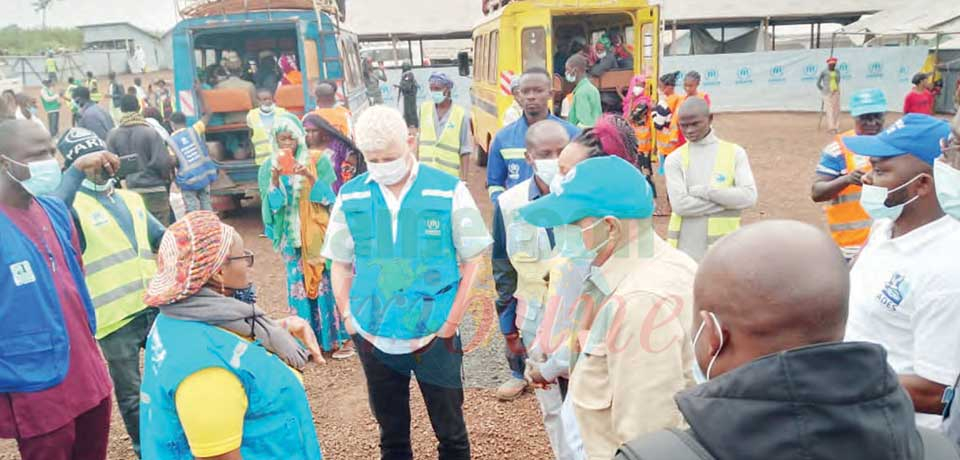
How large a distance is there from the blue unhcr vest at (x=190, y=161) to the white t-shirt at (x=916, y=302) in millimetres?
7088

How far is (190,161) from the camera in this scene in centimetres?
769

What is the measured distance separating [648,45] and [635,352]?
8.69 m

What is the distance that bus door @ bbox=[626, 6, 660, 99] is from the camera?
9.34 m

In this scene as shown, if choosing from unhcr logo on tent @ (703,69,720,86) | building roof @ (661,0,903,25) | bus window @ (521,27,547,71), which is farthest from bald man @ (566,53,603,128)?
building roof @ (661,0,903,25)

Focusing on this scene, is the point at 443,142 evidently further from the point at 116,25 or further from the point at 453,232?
the point at 116,25

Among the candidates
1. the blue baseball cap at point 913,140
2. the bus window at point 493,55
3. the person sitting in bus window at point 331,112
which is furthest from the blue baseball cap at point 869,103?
the bus window at point 493,55

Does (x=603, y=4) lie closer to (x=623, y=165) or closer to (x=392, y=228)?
(x=392, y=228)

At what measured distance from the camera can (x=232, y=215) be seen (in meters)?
10.2

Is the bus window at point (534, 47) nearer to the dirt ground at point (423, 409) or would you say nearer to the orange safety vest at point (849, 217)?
the dirt ground at point (423, 409)

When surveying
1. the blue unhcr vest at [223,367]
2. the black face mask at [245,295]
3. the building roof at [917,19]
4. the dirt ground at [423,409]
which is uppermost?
the building roof at [917,19]

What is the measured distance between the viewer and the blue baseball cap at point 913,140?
2.43 metres

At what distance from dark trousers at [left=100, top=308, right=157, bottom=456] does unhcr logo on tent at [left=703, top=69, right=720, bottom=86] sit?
20809mm

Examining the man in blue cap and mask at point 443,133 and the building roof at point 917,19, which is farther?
the building roof at point 917,19

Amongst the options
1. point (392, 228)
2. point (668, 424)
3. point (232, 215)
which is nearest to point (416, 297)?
point (392, 228)
